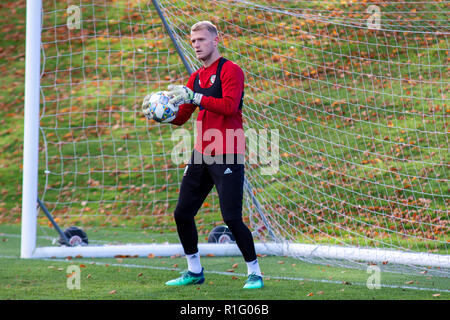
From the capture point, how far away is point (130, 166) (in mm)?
12875

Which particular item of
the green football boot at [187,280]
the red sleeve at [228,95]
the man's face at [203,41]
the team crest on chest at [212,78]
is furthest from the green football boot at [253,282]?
the man's face at [203,41]

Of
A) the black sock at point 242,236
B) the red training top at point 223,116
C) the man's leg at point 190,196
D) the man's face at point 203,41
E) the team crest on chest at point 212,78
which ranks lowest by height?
→ the black sock at point 242,236

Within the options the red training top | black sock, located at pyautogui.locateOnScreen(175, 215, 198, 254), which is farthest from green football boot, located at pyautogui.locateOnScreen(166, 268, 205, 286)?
the red training top

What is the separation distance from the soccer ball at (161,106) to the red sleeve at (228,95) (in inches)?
10.5

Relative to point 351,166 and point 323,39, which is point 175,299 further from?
point 323,39

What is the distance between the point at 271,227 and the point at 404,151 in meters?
4.37

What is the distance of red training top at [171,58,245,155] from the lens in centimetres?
482

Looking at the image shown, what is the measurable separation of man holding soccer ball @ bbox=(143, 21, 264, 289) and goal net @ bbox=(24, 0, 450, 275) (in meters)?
2.07

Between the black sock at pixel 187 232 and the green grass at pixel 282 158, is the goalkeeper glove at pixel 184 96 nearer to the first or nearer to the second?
the black sock at pixel 187 232

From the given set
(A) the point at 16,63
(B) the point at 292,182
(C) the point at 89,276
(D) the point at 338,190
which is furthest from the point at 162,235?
(A) the point at 16,63

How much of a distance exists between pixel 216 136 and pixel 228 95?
335mm

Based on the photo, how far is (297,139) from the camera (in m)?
9.66

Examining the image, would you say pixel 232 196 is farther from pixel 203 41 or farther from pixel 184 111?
pixel 203 41

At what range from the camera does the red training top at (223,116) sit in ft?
15.8
